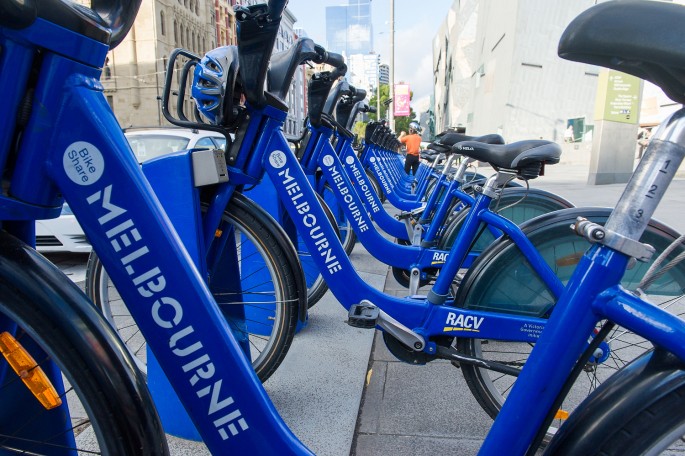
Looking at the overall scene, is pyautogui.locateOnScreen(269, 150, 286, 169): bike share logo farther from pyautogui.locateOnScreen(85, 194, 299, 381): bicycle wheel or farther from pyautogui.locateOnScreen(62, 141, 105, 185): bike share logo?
pyautogui.locateOnScreen(62, 141, 105, 185): bike share logo

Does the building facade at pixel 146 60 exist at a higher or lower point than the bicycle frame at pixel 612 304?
higher

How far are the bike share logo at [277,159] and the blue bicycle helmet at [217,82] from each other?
0.86 feet

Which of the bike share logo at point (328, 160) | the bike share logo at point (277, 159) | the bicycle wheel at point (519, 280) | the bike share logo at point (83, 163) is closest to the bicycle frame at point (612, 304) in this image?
the bike share logo at point (83, 163)

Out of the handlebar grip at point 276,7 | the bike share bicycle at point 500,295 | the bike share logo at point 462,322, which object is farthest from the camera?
the bike share logo at point 462,322

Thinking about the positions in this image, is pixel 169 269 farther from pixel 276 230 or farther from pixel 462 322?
pixel 462 322

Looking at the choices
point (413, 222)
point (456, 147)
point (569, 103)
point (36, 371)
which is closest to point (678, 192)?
point (413, 222)

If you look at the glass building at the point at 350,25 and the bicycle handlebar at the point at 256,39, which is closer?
the bicycle handlebar at the point at 256,39

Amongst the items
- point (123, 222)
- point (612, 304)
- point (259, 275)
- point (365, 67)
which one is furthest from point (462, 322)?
point (365, 67)

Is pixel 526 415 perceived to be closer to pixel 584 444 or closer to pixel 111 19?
pixel 584 444

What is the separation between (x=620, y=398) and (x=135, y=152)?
5.07 m

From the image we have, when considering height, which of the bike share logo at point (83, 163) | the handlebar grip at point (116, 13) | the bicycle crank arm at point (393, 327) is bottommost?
the bicycle crank arm at point (393, 327)

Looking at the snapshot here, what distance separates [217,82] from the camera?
2.21 meters

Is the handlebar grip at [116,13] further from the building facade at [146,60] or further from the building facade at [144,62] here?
the building facade at [144,62]

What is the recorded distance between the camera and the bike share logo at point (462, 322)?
2166 millimetres
